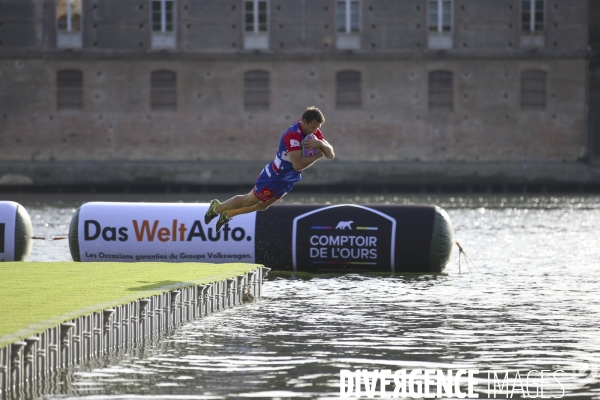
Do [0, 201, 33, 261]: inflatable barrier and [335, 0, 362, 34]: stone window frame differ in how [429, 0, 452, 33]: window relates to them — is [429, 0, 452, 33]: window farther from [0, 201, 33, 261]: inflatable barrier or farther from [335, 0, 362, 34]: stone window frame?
[0, 201, 33, 261]: inflatable barrier

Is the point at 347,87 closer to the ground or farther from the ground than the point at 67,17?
closer to the ground

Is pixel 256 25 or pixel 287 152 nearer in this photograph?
pixel 287 152

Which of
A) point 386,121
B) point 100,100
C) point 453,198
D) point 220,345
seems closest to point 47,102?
point 100,100

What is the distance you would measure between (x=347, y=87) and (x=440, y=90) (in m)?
4.00

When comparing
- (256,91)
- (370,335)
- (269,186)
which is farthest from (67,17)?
(370,335)

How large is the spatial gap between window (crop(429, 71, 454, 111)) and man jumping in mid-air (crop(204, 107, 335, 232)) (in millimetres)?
33005

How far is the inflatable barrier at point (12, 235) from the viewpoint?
1845cm

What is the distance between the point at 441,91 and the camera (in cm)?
4816

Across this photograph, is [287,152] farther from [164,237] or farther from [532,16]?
[532,16]

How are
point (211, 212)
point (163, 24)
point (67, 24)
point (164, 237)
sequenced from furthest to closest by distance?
point (163, 24), point (67, 24), point (164, 237), point (211, 212)

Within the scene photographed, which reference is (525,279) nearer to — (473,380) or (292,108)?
(473,380)

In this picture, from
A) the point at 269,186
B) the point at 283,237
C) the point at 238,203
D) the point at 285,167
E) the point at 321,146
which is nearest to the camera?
the point at 321,146

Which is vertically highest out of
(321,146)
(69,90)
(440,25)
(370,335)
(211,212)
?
(440,25)

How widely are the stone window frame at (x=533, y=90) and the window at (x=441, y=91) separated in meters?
3.07
